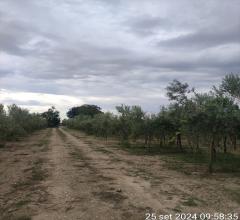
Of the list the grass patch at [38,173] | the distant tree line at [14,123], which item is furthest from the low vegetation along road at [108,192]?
the distant tree line at [14,123]

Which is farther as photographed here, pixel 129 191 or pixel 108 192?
pixel 129 191

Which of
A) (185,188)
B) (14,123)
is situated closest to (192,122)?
(185,188)

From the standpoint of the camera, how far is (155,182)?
51.3 ft

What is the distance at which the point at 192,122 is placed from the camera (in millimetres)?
18766

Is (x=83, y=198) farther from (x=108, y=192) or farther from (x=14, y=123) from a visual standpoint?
(x=14, y=123)

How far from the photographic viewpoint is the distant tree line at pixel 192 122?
18.1m

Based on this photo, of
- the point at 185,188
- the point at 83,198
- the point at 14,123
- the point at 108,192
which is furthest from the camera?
the point at 14,123

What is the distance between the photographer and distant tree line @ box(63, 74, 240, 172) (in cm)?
1809

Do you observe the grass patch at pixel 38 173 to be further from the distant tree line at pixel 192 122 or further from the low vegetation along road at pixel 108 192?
the distant tree line at pixel 192 122

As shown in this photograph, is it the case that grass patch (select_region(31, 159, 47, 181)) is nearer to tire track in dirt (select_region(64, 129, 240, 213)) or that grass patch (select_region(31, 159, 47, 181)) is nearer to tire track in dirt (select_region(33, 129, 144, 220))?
tire track in dirt (select_region(33, 129, 144, 220))

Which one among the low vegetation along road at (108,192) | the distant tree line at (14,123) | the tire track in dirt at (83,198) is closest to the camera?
the tire track in dirt at (83,198)

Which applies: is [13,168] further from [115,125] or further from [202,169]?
[115,125]

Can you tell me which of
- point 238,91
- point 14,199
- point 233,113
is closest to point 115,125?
point 238,91

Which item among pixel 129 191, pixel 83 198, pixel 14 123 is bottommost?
pixel 83 198
